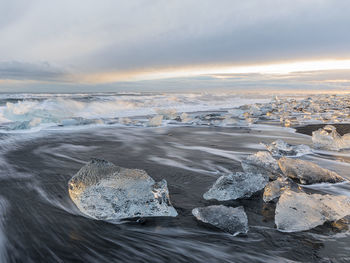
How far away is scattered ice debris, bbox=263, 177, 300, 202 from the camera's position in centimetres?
215

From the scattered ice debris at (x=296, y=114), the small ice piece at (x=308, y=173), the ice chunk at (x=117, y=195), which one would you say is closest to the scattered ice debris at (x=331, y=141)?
the small ice piece at (x=308, y=173)

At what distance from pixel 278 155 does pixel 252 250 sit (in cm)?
257

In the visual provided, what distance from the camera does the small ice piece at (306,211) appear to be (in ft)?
5.74

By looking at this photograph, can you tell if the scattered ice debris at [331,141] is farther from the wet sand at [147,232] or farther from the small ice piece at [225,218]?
the small ice piece at [225,218]

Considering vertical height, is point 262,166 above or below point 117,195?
below

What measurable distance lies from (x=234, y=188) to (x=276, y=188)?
370mm

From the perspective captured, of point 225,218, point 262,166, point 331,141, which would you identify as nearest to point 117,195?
point 225,218

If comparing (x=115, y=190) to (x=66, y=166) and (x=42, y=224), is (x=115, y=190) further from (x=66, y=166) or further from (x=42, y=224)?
(x=66, y=166)

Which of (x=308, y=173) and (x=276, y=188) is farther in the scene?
(x=308, y=173)

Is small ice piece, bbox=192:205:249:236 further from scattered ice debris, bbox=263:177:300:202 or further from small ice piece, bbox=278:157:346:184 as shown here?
small ice piece, bbox=278:157:346:184

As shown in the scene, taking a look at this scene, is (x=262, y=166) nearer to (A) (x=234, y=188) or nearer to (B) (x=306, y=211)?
(A) (x=234, y=188)

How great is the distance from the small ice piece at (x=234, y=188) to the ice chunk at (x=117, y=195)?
46 centimetres

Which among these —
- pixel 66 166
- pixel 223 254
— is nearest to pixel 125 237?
pixel 223 254

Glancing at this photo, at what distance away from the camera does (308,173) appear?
2625mm
